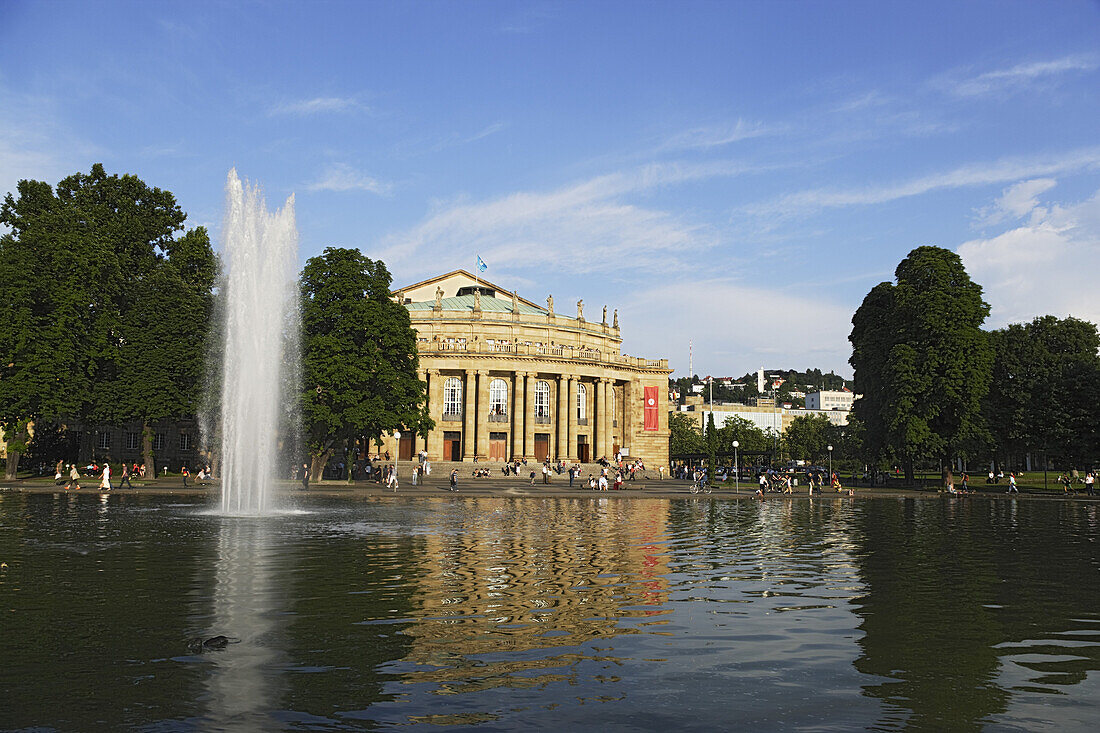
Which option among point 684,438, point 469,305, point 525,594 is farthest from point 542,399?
point 525,594

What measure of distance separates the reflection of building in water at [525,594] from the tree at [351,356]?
29196mm

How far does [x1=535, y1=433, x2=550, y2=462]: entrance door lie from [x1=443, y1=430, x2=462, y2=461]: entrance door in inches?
354

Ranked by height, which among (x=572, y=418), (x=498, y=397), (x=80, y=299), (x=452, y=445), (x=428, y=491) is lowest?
(x=428, y=491)

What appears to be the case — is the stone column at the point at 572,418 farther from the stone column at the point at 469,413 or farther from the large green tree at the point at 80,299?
the large green tree at the point at 80,299

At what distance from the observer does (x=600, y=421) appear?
10388 centimetres

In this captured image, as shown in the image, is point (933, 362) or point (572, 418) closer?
point (933, 362)

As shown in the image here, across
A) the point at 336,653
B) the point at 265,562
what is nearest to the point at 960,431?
the point at 265,562

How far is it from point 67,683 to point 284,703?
2702 mm

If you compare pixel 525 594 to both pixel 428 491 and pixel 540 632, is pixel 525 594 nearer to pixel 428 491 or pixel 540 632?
pixel 540 632

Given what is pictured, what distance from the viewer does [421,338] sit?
326 feet

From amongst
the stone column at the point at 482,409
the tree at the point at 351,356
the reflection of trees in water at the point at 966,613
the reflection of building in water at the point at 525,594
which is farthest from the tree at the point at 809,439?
the reflection of building in water at the point at 525,594

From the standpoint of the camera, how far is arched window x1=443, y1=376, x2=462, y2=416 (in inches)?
3922

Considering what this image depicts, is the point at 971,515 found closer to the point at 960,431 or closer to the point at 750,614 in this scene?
the point at 960,431

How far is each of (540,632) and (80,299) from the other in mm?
53826
